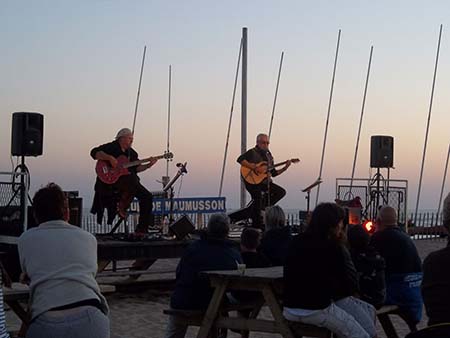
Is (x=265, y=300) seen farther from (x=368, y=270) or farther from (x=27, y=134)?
(x=27, y=134)

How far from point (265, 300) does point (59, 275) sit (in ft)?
7.57

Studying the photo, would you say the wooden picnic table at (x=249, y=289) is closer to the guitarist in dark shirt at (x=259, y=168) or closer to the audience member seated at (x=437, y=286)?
the audience member seated at (x=437, y=286)

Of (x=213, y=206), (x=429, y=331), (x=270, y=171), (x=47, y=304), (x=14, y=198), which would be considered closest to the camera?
(x=429, y=331)

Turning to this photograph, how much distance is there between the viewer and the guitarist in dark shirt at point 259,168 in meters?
12.7

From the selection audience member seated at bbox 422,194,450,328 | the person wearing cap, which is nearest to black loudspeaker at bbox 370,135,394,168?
the person wearing cap

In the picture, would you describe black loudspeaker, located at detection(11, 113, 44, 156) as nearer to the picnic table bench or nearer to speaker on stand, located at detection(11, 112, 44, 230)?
speaker on stand, located at detection(11, 112, 44, 230)

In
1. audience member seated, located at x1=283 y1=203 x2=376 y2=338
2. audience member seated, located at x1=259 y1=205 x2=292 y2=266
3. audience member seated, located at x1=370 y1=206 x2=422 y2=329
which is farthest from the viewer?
audience member seated, located at x1=259 y1=205 x2=292 y2=266

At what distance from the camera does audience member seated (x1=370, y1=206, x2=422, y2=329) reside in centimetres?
644

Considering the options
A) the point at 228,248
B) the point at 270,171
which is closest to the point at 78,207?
the point at 270,171

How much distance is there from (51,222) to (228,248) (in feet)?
7.81

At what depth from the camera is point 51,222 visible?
4098 mm

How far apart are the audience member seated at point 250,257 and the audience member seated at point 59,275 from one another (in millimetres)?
2577

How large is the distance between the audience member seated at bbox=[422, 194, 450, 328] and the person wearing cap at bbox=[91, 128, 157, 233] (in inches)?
291

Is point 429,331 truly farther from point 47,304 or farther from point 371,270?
point 371,270
